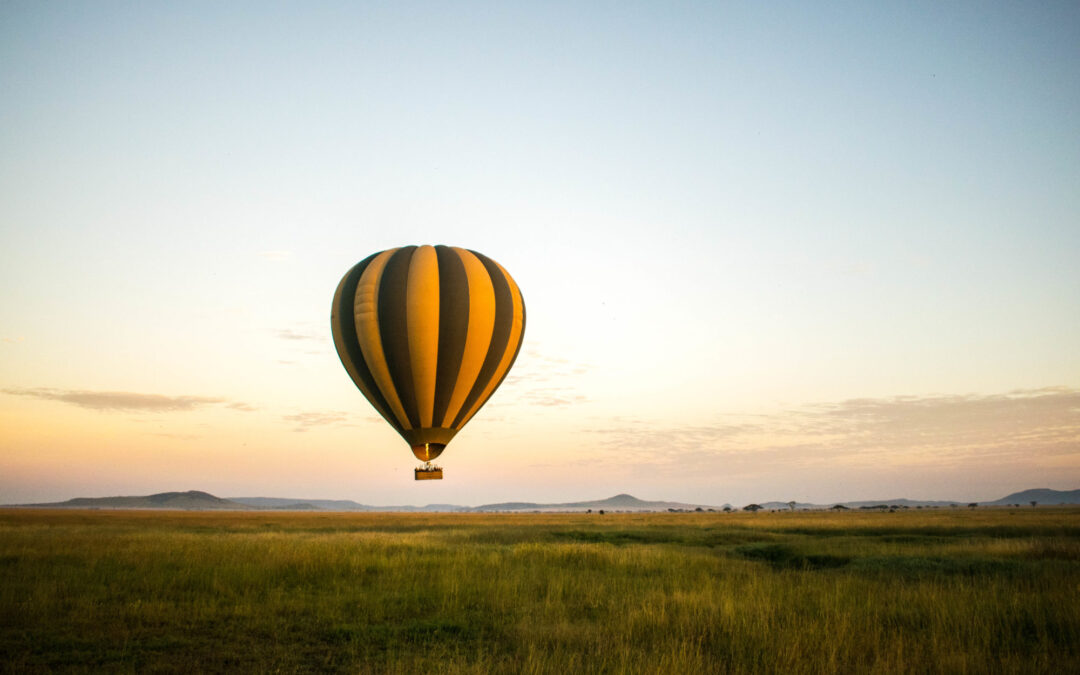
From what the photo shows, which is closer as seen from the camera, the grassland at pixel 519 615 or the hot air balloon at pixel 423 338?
the grassland at pixel 519 615

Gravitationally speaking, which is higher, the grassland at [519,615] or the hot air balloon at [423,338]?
the hot air balloon at [423,338]

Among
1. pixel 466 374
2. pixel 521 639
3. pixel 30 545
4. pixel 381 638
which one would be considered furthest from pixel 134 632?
pixel 30 545

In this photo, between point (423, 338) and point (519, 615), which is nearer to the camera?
point (519, 615)

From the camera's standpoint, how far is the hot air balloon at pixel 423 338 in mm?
22672

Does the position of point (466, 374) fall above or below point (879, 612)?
above

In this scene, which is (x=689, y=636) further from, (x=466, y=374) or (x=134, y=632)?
(x=466, y=374)

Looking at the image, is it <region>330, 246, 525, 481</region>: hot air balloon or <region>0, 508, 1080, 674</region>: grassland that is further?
<region>330, 246, 525, 481</region>: hot air balloon

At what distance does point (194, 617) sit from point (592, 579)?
8664 millimetres

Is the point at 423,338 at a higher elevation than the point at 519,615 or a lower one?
higher

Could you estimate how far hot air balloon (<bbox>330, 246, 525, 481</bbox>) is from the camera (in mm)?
22672

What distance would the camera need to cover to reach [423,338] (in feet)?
74.2

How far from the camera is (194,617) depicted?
36.2ft

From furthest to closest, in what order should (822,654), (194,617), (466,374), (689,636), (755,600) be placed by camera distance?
(466,374) → (755,600) → (194,617) → (689,636) → (822,654)

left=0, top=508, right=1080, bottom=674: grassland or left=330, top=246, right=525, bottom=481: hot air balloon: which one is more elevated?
left=330, top=246, right=525, bottom=481: hot air balloon
